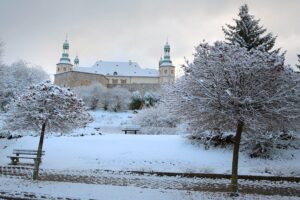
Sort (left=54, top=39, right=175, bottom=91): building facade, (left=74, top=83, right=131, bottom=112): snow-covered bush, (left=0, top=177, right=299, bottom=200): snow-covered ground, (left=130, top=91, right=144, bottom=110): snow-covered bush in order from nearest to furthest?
(left=0, top=177, right=299, bottom=200): snow-covered ground, (left=74, top=83, right=131, bottom=112): snow-covered bush, (left=130, top=91, right=144, bottom=110): snow-covered bush, (left=54, top=39, right=175, bottom=91): building facade

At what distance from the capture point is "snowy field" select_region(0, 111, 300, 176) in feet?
51.4

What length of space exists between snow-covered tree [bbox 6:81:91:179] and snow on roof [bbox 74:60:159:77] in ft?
309

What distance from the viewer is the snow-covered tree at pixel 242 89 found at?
9.90 metres

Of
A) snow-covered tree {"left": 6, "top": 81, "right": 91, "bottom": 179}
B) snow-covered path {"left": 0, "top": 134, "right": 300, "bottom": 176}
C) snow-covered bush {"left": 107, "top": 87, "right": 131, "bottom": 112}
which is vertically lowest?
snow-covered path {"left": 0, "top": 134, "right": 300, "bottom": 176}

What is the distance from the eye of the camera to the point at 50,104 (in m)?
12.5

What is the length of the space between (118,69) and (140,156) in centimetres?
9217

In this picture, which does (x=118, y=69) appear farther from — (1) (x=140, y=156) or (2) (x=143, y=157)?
(2) (x=143, y=157)

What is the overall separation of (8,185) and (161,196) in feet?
16.4

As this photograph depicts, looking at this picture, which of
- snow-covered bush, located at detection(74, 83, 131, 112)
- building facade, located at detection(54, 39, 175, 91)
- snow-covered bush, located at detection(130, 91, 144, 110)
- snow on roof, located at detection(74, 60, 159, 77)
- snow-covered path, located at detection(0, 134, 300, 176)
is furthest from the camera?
snow on roof, located at detection(74, 60, 159, 77)

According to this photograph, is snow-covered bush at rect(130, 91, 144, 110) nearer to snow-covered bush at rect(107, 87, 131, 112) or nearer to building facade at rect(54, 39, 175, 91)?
snow-covered bush at rect(107, 87, 131, 112)

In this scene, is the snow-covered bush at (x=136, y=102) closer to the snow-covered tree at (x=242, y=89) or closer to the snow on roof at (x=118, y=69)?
the snow on roof at (x=118, y=69)

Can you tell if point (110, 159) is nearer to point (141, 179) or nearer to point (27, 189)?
point (141, 179)

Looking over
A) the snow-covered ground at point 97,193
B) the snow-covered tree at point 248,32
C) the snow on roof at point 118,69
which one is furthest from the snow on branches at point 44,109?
the snow on roof at point 118,69

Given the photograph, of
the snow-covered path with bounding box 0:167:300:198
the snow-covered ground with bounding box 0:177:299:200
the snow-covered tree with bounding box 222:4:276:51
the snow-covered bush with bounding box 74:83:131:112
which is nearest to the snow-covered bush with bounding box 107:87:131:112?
the snow-covered bush with bounding box 74:83:131:112
